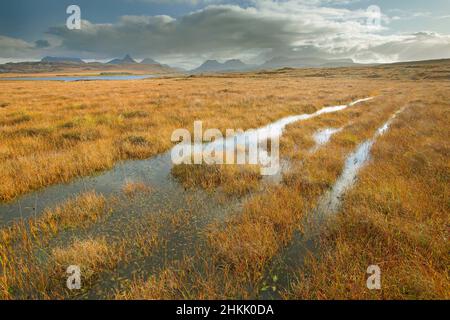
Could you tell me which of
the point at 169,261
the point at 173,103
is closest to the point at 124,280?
the point at 169,261

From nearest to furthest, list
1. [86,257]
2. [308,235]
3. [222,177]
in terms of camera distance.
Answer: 1. [86,257]
2. [308,235]
3. [222,177]

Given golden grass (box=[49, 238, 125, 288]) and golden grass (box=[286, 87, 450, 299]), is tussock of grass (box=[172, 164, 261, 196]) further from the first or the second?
golden grass (box=[49, 238, 125, 288])

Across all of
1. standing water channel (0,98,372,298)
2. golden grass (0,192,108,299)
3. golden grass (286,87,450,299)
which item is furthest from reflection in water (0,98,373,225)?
golden grass (286,87,450,299)

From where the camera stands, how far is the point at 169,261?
14.4 feet

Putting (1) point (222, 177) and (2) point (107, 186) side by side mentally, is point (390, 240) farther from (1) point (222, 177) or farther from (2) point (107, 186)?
(2) point (107, 186)

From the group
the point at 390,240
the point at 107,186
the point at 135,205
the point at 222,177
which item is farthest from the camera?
the point at 222,177

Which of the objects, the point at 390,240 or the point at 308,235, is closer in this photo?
the point at 390,240

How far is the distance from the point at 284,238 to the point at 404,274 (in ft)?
6.72

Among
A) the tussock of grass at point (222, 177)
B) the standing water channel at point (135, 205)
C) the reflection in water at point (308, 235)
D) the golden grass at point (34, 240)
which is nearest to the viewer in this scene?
the golden grass at point (34, 240)

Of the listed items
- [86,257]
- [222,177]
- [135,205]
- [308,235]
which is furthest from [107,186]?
[308,235]

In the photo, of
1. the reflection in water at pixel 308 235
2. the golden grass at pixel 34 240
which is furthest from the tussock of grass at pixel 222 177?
the golden grass at pixel 34 240

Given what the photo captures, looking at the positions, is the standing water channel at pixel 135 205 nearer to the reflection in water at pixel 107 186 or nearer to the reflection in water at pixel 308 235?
the reflection in water at pixel 107 186

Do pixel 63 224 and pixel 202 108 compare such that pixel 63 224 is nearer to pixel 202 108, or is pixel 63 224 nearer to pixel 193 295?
pixel 193 295
